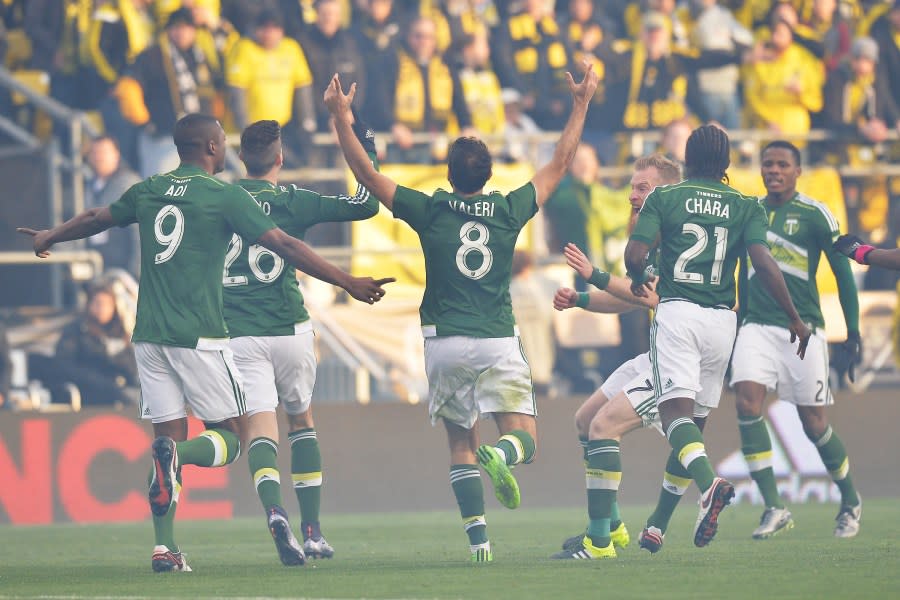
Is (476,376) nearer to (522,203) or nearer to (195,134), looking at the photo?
(522,203)

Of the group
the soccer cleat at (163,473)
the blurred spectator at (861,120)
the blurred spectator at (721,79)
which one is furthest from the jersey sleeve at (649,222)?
the blurred spectator at (721,79)

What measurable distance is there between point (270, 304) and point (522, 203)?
1.72 m

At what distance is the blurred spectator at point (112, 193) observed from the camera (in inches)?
605

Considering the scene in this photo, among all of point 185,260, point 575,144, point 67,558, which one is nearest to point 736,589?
point 575,144

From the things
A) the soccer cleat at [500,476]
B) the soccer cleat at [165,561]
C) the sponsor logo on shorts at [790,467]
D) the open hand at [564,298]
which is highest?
the open hand at [564,298]

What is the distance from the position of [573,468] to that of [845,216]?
13.6 feet

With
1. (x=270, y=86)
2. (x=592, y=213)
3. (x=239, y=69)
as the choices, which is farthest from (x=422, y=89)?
(x=592, y=213)

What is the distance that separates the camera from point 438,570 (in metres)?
8.70

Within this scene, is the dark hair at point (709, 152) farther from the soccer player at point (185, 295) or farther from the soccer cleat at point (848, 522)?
the soccer cleat at point (848, 522)

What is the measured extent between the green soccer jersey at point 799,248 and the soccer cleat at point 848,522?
1.23 m

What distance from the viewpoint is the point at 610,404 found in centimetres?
968

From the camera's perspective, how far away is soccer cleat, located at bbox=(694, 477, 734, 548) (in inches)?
342

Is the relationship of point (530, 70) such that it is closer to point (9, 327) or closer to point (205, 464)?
point (9, 327)

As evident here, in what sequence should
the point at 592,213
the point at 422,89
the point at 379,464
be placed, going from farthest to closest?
1. the point at 422,89
2. the point at 592,213
3. the point at 379,464
